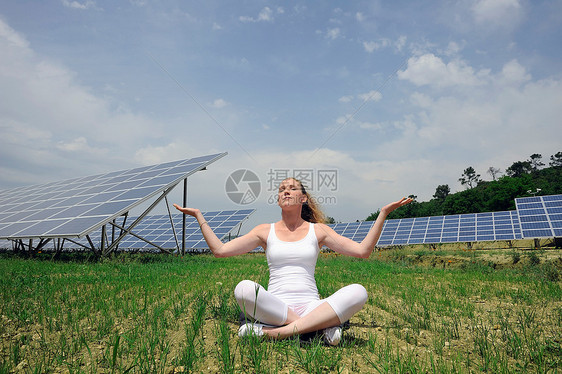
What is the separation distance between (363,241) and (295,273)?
0.83 m

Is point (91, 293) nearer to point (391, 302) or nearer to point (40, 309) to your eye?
point (40, 309)

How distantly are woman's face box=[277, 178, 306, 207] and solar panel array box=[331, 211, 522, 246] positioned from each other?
22047 mm

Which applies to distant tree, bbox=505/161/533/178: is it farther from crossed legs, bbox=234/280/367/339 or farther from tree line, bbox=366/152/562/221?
crossed legs, bbox=234/280/367/339

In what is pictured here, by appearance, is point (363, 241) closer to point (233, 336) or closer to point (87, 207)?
point (233, 336)

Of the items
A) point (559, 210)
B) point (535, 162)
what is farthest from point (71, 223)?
point (535, 162)

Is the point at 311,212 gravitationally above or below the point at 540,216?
below

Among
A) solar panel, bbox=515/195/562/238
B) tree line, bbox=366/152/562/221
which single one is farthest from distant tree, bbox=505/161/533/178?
solar panel, bbox=515/195/562/238

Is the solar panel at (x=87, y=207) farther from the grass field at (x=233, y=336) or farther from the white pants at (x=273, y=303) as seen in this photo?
the white pants at (x=273, y=303)

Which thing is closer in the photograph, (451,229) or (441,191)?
(451,229)

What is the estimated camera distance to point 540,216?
2178cm

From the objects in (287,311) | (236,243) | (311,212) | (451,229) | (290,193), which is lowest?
(287,311)

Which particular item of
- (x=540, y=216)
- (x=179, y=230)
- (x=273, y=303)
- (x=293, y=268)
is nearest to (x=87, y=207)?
(x=293, y=268)

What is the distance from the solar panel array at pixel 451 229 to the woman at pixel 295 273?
21838mm

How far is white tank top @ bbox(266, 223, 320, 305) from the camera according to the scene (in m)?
3.35
